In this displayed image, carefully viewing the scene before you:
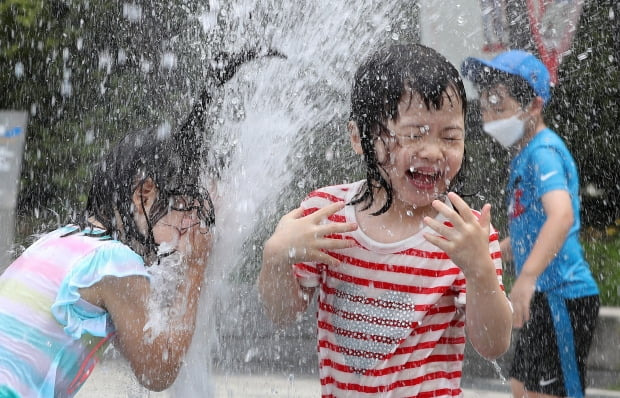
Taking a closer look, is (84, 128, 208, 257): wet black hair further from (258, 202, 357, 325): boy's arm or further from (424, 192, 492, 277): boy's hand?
(424, 192, 492, 277): boy's hand

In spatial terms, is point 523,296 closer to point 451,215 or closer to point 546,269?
point 546,269

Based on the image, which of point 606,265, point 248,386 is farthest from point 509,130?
point 606,265

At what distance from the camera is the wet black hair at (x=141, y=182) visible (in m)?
2.20

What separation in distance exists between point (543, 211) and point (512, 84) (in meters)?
0.67

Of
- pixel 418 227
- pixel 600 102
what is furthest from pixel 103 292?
pixel 600 102

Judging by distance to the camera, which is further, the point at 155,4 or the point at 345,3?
the point at 155,4

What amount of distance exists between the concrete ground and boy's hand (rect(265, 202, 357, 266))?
2.71 metres

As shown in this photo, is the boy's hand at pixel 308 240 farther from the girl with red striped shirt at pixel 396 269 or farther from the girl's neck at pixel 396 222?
the girl's neck at pixel 396 222

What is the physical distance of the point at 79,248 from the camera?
2055mm

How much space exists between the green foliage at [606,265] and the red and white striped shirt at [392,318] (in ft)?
17.4

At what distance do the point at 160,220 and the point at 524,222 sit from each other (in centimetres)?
176

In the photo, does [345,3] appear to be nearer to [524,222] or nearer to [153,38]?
[524,222]

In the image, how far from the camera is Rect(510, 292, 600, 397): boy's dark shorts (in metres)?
3.22

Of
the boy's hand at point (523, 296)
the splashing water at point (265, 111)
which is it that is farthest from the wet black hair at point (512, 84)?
the boy's hand at point (523, 296)
